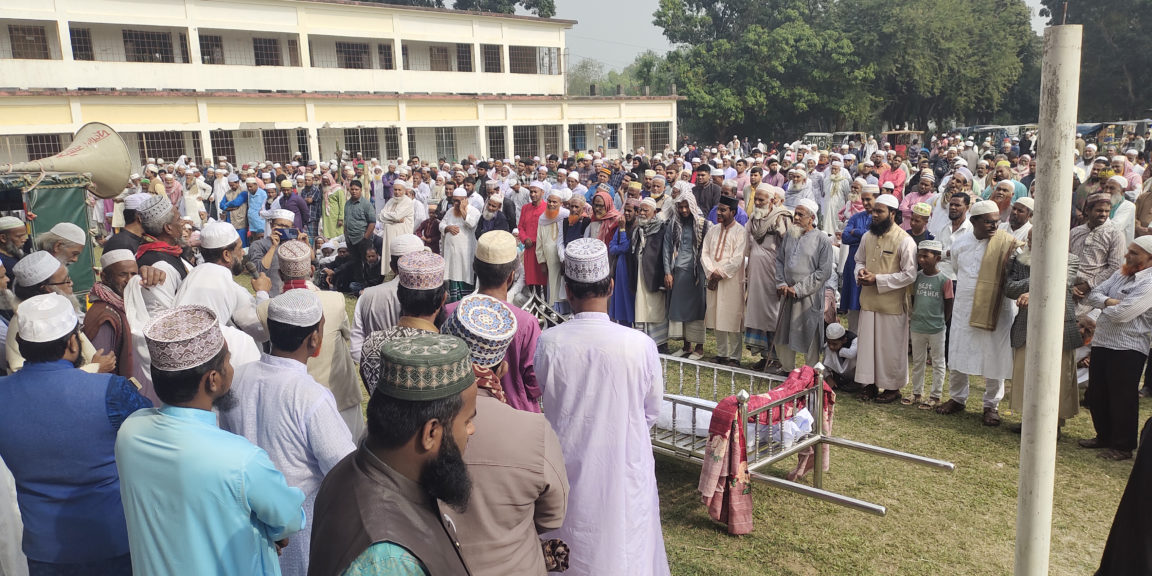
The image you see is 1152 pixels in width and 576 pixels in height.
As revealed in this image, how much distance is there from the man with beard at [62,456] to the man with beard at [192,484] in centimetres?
49

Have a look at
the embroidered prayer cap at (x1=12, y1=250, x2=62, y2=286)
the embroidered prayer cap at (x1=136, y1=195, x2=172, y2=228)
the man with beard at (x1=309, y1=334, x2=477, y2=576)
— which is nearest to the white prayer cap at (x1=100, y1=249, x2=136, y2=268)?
the embroidered prayer cap at (x1=12, y1=250, x2=62, y2=286)

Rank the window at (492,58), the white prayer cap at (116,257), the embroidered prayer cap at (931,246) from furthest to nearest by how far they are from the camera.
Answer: the window at (492,58)
the embroidered prayer cap at (931,246)
the white prayer cap at (116,257)

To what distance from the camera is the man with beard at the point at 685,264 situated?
7664mm

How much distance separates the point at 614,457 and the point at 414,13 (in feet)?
110

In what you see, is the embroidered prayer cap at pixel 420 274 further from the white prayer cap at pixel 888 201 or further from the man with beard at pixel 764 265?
the man with beard at pixel 764 265

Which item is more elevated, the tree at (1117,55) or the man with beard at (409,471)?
the tree at (1117,55)

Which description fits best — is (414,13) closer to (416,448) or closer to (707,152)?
(707,152)

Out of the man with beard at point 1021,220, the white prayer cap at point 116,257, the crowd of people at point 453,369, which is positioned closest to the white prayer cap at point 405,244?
the crowd of people at point 453,369

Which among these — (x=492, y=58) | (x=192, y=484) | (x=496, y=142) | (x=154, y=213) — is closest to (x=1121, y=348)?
(x=192, y=484)

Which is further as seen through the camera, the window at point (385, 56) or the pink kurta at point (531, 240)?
the window at point (385, 56)

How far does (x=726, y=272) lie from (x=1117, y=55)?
42615 millimetres

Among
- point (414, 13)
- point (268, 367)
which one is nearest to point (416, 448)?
point (268, 367)

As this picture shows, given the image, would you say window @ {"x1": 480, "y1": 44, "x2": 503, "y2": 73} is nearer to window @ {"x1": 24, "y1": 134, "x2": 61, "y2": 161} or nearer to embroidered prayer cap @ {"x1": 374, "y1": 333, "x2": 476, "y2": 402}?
window @ {"x1": 24, "y1": 134, "x2": 61, "y2": 161}

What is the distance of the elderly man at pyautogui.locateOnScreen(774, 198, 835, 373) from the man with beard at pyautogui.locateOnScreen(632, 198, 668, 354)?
1.26 meters
